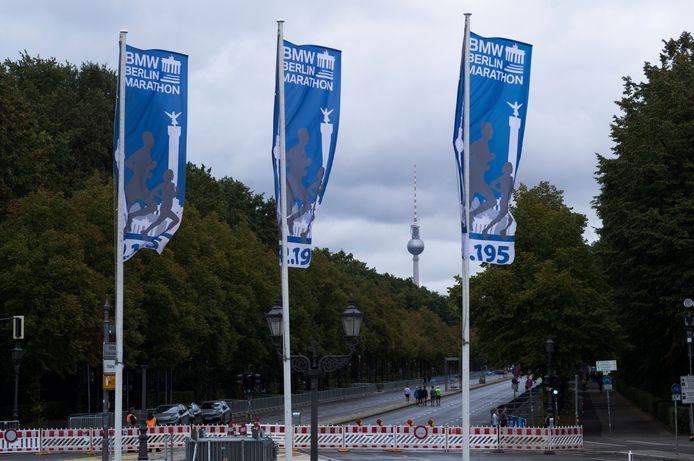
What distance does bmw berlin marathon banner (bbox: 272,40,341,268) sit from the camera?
91.0 ft

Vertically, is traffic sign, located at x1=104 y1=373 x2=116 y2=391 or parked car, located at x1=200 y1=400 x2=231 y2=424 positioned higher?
traffic sign, located at x1=104 y1=373 x2=116 y2=391

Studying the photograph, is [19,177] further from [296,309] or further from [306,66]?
[306,66]

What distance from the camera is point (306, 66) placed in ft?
91.3

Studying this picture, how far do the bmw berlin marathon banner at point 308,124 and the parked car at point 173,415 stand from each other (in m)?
38.8

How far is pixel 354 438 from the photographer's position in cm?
5541

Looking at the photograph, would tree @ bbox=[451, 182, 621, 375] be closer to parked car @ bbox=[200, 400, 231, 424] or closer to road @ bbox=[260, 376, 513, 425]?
road @ bbox=[260, 376, 513, 425]

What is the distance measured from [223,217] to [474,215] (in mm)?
93607

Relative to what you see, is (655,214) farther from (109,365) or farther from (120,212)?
(120,212)

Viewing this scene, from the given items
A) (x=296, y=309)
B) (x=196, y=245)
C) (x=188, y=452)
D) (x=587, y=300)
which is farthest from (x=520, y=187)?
(x=188, y=452)

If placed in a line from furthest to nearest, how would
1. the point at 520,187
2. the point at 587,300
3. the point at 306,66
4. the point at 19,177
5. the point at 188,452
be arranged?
the point at 520,187 < the point at 19,177 < the point at 587,300 < the point at 188,452 < the point at 306,66

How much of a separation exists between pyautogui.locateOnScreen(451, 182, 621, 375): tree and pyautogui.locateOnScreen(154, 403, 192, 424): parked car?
17151 millimetres

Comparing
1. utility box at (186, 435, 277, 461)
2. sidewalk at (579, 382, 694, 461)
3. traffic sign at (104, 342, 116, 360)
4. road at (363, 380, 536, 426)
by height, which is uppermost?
traffic sign at (104, 342, 116, 360)

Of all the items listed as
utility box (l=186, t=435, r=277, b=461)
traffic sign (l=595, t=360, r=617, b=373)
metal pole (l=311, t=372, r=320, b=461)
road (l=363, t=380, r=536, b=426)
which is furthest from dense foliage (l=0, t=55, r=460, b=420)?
traffic sign (l=595, t=360, r=617, b=373)

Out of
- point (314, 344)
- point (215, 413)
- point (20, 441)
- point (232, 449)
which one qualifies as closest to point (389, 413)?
point (215, 413)
